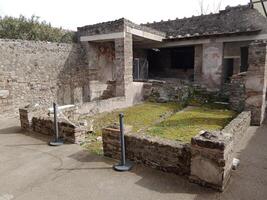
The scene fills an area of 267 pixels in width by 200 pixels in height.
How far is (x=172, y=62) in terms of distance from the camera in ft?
57.3

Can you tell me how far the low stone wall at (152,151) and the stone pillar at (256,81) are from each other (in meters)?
4.94

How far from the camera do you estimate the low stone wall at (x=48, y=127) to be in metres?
5.57

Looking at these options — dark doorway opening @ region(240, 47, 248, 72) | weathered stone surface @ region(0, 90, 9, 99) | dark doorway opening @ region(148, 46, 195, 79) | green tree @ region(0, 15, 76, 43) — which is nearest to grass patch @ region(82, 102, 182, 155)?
weathered stone surface @ region(0, 90, 9, 99)

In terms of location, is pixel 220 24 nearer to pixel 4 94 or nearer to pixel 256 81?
pixel 256 81

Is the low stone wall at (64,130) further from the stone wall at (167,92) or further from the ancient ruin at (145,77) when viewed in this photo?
the stone wall at (167,92)

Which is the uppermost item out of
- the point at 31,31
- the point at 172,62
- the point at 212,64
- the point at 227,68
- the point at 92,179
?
the point at 31,31

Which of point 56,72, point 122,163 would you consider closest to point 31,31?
point 56,72

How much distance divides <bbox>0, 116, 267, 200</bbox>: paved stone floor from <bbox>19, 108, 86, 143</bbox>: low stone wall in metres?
0.40

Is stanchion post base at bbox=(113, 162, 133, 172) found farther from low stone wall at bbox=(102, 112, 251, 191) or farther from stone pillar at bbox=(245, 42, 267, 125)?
stone pillar at bbox=(245, 42, 267, 125)

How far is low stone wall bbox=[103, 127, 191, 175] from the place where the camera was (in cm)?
389

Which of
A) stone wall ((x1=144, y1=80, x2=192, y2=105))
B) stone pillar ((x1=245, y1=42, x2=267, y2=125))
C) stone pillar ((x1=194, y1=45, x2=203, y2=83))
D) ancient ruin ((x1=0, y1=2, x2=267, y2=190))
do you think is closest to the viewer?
ancient ruin ((x1=0, y1=2, x2=267, y2=190))

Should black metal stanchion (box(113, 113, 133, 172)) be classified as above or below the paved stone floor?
above

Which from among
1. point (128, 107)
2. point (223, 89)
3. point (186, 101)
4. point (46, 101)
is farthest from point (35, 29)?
point (223, 89)

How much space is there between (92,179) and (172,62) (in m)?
14.8
